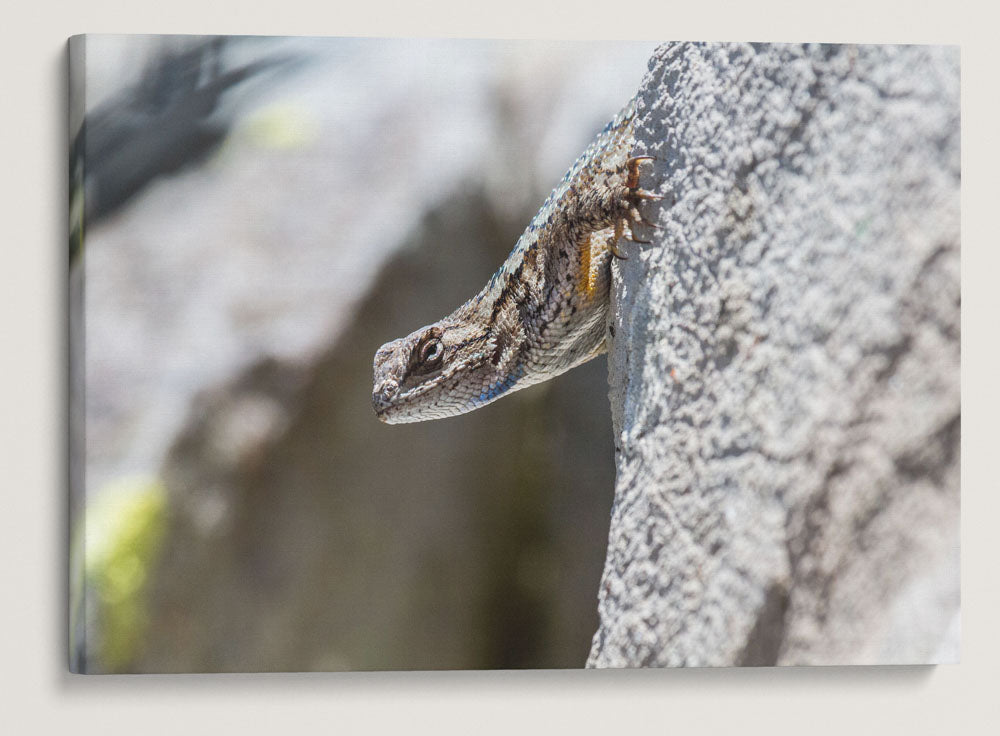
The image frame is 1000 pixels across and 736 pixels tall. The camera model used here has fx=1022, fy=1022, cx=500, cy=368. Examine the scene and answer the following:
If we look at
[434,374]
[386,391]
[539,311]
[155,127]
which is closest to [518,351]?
[539,311]

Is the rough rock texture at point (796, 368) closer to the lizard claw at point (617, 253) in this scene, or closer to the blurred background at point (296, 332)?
the lizard claw at point (617, 253)

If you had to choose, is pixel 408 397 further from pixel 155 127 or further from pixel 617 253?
pixel 155 127

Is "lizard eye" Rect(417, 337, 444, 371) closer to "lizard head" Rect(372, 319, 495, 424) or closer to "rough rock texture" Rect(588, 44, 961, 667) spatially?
"lizard head" Rect(372, 319, 495, 424)

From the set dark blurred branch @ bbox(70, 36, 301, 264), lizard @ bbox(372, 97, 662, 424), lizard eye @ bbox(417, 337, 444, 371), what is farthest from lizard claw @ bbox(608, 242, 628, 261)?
dark blurred branch @ bbox(70, 36, 301, 264)

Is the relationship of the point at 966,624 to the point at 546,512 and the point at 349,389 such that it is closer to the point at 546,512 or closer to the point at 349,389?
the point at 546,512

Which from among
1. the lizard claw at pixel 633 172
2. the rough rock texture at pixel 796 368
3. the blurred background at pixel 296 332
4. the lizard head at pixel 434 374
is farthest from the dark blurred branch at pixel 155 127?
the rough rock texture at pixel 796 368

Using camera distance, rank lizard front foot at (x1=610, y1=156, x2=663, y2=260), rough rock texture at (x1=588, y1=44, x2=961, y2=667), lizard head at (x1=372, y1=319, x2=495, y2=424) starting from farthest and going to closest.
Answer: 1. lizard head at (x1=372, y1=319, x2=495, y2=424)
2. lizard front foot at (x1=610, y1=156, x2=663, y2=260)
3. rough rock texture at (x1=588, y1=44, x2=961, y2=667)

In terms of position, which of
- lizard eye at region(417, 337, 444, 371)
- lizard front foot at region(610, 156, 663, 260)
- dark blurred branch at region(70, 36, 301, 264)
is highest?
dark blurred branch at region(70, 36, 301, 264)

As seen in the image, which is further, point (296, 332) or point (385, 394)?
point (296, 332)
